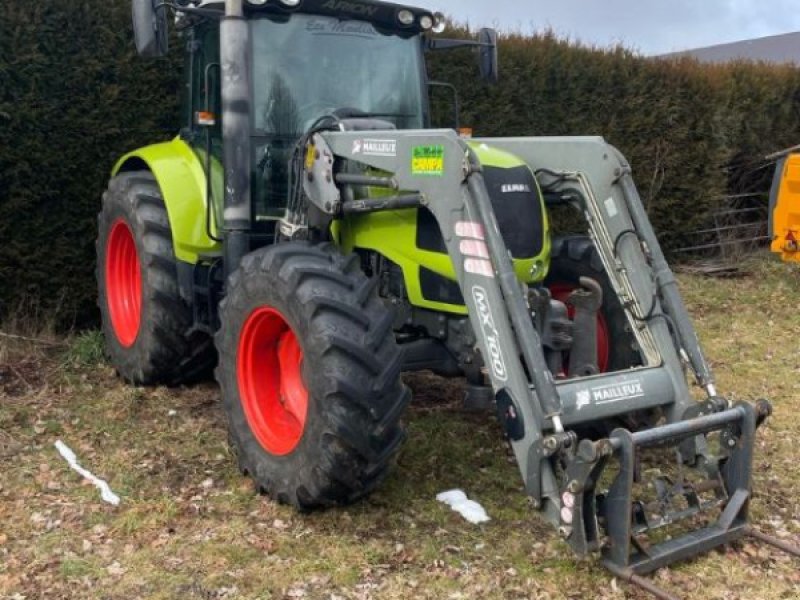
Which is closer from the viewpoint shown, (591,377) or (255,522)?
(591,377)

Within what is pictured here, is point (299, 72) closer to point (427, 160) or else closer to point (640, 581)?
point (427, 160)

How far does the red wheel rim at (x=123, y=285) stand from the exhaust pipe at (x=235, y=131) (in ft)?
5.04

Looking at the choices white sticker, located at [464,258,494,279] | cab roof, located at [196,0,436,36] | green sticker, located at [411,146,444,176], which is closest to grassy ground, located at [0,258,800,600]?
white sticker, located at [464,258,494,279]

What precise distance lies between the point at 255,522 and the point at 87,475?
1070 millimetres

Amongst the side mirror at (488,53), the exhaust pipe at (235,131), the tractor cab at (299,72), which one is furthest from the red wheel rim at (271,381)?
the side mirror at (488,53)

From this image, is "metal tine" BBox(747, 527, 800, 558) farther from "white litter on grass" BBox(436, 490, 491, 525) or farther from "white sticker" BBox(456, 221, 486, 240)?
"white sticker" BBox(456, 221, 486, 240)

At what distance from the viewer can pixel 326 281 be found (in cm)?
374

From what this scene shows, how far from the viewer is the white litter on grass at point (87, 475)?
13.6 feet

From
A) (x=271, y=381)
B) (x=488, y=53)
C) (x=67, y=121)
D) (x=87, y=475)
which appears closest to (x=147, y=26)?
(x=271, y=381)

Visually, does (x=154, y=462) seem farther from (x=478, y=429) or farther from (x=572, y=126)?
(x=572, y=126)

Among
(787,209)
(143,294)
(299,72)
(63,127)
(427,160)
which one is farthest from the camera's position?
(787,209)

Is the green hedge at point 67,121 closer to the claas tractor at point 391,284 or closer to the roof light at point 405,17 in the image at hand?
the claas tractor at point 391,284

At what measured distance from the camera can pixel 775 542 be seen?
3.60 meters

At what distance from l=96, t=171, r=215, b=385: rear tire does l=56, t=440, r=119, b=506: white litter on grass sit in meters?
0.86
